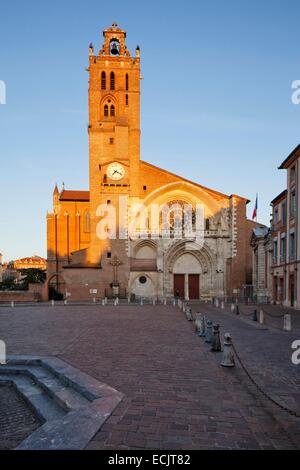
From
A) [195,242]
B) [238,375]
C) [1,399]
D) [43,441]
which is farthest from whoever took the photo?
[195,242]

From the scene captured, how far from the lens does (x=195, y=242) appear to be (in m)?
35.8

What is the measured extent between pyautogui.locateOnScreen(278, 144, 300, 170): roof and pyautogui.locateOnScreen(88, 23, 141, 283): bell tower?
1612cm

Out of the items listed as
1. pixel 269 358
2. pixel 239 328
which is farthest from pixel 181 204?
pixel 269 358

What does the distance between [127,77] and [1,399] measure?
130 ft

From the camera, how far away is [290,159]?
82.7 ft

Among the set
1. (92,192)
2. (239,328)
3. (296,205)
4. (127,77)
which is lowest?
(239,328)

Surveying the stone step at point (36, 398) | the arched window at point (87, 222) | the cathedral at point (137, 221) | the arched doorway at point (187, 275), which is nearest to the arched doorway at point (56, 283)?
the cathedral at point (137, 221)

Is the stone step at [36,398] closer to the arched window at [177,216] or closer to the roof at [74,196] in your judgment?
the arched window at [177,216]

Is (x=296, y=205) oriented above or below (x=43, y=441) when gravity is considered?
above

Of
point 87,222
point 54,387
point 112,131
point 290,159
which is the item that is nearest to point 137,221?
point 112,131

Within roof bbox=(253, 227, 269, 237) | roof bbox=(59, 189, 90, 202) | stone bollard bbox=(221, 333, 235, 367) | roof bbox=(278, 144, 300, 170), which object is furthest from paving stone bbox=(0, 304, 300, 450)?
roof bbox=(59, 189, 90, 202)

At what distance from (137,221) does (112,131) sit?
455 inches

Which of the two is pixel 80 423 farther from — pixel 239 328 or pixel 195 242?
pixel 195 242

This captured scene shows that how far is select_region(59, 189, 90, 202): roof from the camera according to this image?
1791 inches
